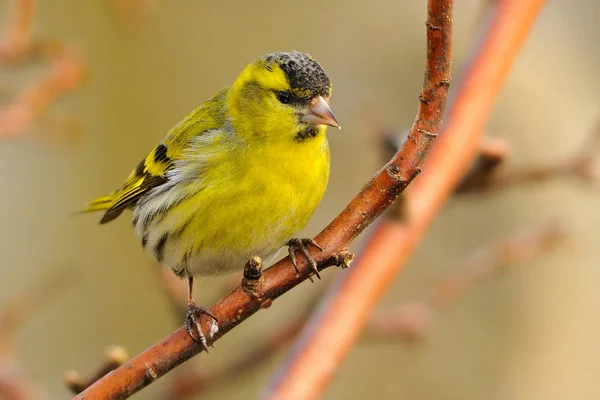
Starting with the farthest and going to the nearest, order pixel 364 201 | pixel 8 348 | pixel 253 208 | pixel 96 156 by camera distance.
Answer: pixel 96 156 → pixel 253 208 → pixel 8 348 → pixel 364 201

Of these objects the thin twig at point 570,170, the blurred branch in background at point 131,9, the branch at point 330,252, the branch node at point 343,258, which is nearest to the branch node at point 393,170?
the branch at point 330,252

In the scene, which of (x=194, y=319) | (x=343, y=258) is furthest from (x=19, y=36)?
(x=343, y=258)

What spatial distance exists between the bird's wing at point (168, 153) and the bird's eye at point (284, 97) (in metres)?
0.32

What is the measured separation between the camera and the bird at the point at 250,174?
2.69 metres

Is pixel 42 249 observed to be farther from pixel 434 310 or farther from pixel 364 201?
pixel 364 201

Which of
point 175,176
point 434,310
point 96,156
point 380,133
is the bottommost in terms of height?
point 96,156

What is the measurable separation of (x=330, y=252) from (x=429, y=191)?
1.97ft

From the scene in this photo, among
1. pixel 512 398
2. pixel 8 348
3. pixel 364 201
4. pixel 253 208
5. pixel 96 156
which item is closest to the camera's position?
pixel 364 201

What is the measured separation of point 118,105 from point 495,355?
418cm

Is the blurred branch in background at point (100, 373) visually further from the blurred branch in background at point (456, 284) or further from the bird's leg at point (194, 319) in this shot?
the blurred branch in background at point (456, 284)

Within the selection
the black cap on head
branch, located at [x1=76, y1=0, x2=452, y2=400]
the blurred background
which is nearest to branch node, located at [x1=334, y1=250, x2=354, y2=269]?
branch, located at [x1=76, y1=0, x2=452, y2=400]

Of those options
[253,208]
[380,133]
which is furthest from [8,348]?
[380,133]

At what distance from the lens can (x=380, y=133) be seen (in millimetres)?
2619

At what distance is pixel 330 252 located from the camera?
5.87ft
